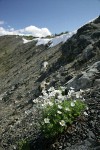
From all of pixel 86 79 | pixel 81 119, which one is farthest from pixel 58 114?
pixel 86 79

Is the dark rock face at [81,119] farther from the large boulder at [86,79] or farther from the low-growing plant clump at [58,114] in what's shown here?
the low-growing plant clump at [58,114]

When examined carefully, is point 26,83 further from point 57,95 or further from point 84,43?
point 57,95

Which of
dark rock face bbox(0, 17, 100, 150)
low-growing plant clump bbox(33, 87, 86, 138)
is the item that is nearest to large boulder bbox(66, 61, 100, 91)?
dark rock face bbox(0, 17, 100, 150)

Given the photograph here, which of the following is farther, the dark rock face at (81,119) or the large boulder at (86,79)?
the large boulder at (86,79)

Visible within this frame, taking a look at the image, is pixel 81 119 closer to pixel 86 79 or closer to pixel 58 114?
pixel 58 114

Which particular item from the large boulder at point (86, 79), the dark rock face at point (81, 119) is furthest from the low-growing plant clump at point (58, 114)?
the large boulder at point (86, 79)

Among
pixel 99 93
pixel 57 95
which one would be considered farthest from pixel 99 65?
pixel 57 95

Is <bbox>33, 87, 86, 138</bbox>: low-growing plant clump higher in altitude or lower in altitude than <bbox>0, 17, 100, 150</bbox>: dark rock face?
higher

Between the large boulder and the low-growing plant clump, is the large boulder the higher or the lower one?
the lower one

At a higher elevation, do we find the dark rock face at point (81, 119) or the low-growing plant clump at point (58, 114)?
the low-growing plant clump at point (58, 114)

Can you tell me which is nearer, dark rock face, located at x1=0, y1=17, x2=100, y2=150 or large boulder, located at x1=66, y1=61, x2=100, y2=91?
dark rock face, located at x1=0, y1=17, x2=100, y2=150

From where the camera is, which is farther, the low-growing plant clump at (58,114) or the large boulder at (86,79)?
the large boulder at (86,79)

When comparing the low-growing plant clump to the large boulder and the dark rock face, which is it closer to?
the dark rock face

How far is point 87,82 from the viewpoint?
13.2m
